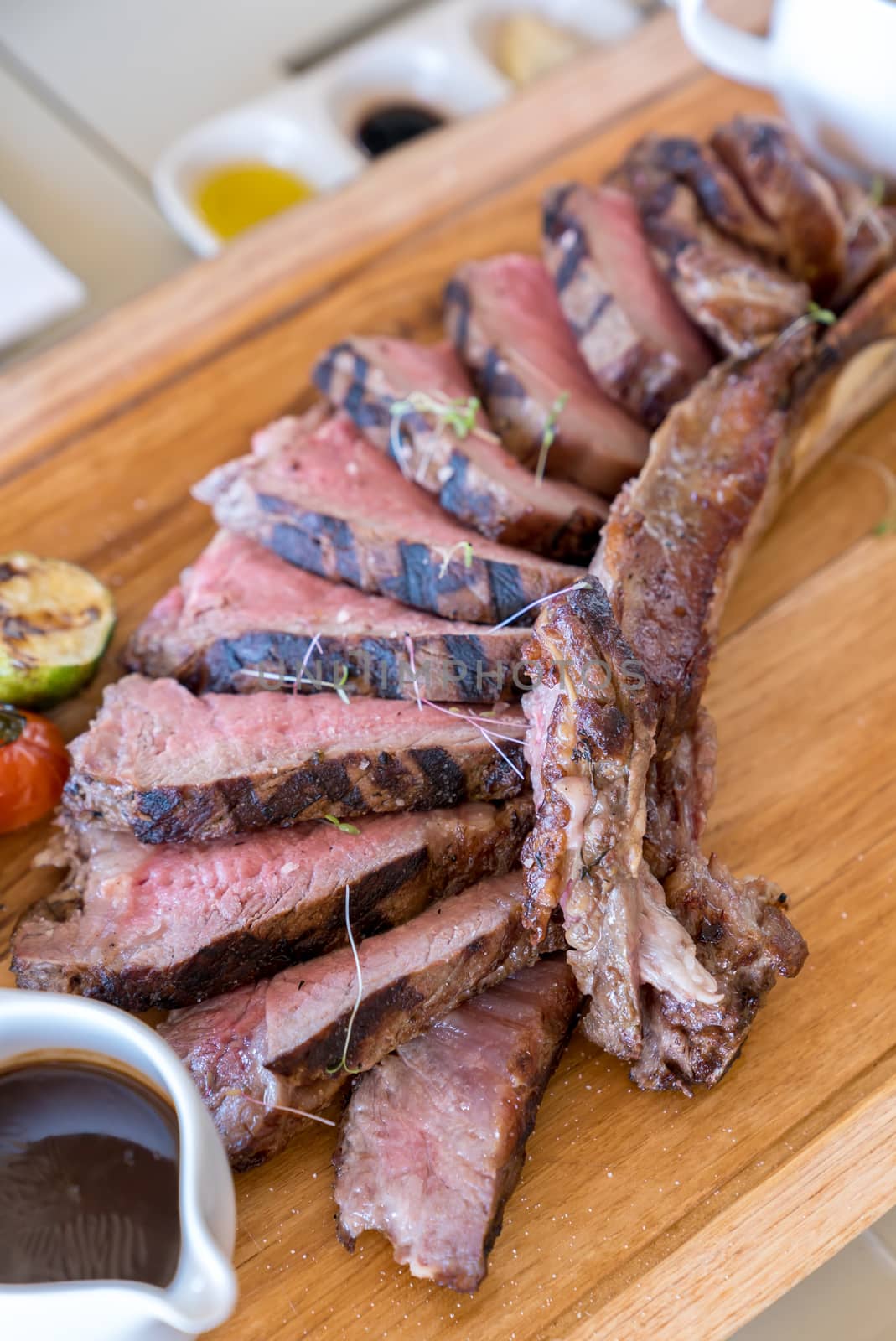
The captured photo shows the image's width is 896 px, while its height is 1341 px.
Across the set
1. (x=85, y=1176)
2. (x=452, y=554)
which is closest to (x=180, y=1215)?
(x=85, y=1176)

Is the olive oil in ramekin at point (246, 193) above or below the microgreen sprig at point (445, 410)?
above

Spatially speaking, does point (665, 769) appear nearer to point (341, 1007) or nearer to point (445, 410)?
point (341, 1007)

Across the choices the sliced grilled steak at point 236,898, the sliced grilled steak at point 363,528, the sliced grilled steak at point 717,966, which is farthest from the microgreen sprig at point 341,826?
the sliced grilled steak at point 717,966

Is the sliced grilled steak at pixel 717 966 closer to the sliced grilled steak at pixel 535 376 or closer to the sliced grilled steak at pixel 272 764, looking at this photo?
the sliced grilled steak at pixel 272 764

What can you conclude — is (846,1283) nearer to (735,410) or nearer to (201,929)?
(201,929)

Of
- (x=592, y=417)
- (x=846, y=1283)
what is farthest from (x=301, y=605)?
(x=846, y=1283)

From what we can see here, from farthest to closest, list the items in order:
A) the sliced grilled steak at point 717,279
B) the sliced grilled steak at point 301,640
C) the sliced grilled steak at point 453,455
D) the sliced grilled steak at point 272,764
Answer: the sliced grilled steak at point 717,279, the sliced grilled steak at point 453,455, the sliced grilled steak at point 301,640, the sliced grilled steak at point 272,764
